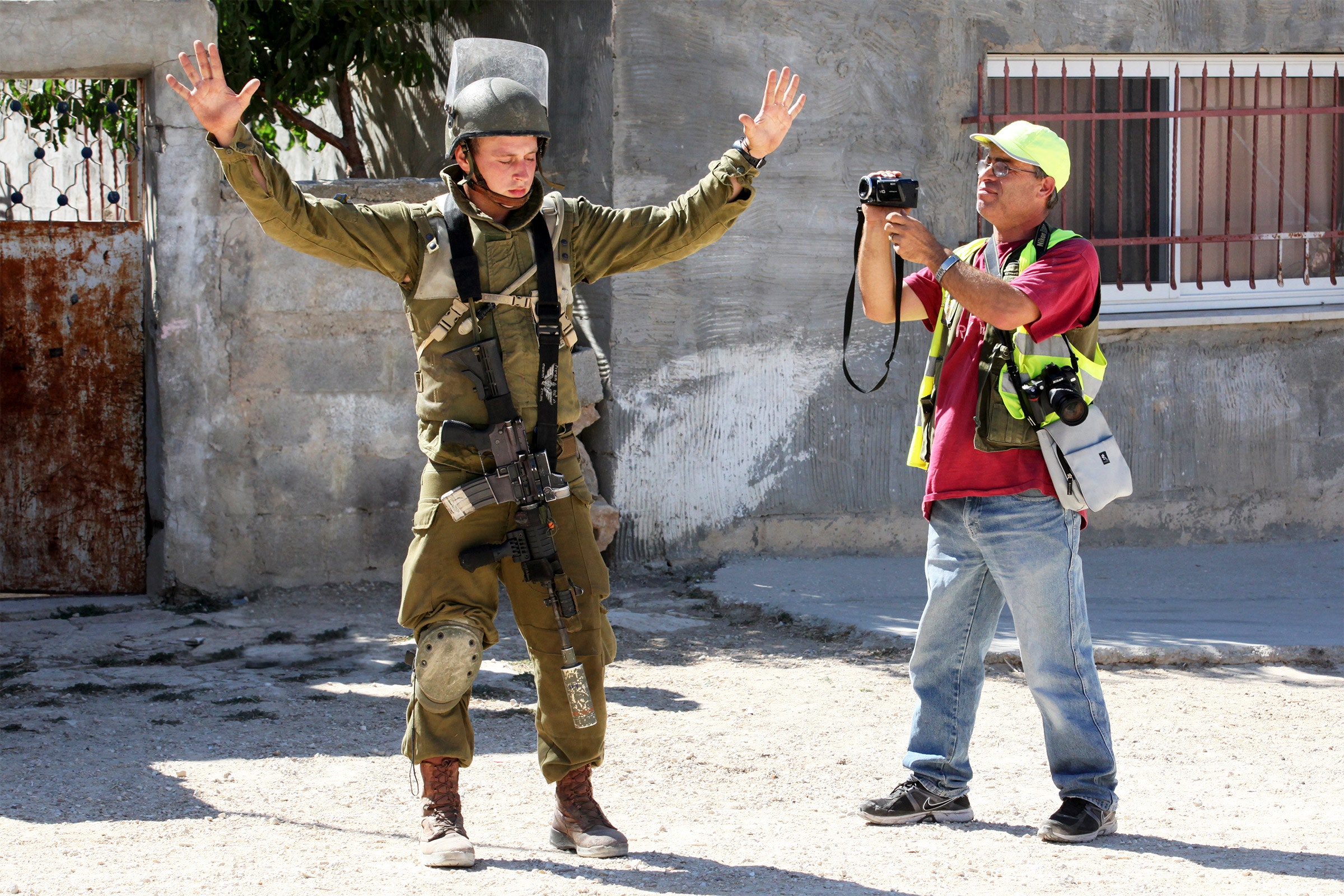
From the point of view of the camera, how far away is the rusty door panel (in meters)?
6.41

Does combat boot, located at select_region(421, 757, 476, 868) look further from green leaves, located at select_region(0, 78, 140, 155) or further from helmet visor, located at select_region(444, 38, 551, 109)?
green leaves, located at select_region(0, 78, 140, 155)

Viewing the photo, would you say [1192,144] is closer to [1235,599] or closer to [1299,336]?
[1299,336]

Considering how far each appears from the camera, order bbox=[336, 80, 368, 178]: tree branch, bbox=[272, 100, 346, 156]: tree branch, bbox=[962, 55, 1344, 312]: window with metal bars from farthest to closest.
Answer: bbox=[336, 80, 368, 178]: tree branch → bbox=[272, 100, 346, 156]: tree branch → bbox=[962, 55, 1344, 312]: window with metal bars

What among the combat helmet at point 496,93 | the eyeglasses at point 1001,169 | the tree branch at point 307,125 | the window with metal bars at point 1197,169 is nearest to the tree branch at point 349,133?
the tree branch at point 307,125

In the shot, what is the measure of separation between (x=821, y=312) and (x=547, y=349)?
3.84 m

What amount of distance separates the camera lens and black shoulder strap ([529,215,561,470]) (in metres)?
1.17

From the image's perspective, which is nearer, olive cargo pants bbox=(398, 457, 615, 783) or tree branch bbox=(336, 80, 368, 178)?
olive cargo pants bbox=(398, 457, 615, 783)

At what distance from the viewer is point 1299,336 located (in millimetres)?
7336

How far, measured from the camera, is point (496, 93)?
Answer: 130 inches

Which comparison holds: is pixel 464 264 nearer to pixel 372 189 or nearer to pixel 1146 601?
pixel 372 189

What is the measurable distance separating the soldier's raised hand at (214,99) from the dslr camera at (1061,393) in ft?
6.17

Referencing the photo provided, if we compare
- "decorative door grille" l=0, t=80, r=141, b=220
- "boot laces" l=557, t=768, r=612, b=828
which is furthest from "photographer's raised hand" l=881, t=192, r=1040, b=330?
"decorative door grille" l=0, t=80, r=141, b=220

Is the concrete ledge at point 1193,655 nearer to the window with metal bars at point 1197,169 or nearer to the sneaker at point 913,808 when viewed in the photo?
the sneaker at point 913,808

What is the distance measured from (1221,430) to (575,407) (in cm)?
492
